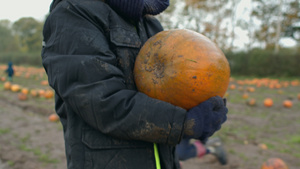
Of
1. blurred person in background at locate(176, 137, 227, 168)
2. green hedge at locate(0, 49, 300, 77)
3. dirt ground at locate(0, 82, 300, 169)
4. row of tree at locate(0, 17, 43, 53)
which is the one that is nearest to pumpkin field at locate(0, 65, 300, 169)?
dirt ground at locate(0, 82, 300, 169)

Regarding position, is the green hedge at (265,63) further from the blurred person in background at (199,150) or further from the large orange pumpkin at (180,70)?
the large orange pumpkin at (180,70)

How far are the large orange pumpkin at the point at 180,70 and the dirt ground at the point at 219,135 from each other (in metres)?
2.59

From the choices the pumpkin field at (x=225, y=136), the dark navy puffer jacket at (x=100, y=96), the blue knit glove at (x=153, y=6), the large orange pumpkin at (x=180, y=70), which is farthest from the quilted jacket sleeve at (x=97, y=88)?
the pumpkin field at (x=225, y=136)

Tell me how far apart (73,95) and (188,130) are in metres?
0.58

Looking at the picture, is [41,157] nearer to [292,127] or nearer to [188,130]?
[188,130]

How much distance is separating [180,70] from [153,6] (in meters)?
0.51

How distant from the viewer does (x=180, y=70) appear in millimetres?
1366

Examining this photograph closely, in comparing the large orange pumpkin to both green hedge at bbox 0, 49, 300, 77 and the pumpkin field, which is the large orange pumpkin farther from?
green hedge at bbox 0, 49, 300, 77

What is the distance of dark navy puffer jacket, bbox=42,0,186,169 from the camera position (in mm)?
1144

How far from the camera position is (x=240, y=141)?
15.3 ft

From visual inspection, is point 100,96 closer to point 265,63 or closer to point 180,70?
point 180,70

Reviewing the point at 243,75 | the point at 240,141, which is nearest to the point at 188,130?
the point at 240,141

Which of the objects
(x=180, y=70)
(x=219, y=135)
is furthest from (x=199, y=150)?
(x=180, y=70)

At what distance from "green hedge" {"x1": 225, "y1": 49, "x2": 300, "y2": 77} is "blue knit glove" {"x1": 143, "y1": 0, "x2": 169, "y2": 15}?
1716 centimetres
